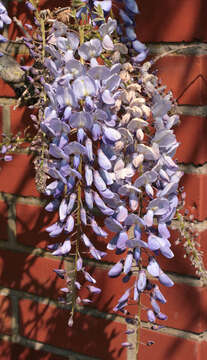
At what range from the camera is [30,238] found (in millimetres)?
999

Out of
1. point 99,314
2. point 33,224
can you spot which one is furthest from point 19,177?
point 99,314

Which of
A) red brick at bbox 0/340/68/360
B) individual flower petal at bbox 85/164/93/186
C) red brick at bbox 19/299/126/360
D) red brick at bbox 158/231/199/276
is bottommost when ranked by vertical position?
red brick at bbox 0/340/68/360

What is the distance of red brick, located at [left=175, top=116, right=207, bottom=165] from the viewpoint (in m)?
0.77

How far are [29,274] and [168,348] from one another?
328mm

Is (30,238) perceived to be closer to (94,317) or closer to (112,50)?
(94,317)

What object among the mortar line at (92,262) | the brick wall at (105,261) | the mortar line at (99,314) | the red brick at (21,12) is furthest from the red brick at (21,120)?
the mortar line at (99,314)

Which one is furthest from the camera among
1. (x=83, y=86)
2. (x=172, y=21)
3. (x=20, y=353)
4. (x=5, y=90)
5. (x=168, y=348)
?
(x=20, y=353)

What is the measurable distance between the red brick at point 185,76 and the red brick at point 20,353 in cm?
61

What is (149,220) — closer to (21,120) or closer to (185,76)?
(185,76)

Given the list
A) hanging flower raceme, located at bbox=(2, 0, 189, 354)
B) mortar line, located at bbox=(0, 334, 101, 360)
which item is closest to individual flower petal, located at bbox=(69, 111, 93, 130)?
hanging flower raceme, located at bbox=(2, 0, 189, 354)

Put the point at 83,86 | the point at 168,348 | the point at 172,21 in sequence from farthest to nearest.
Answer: the point at 168,348, the point at 172,21, the point at 83,86

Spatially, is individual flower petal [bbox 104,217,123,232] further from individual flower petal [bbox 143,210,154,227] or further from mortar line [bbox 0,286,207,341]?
mortar line [bbox 0,286,207,341]

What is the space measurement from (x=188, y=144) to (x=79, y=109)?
0.88 feet

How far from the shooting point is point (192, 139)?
2.54 feet
